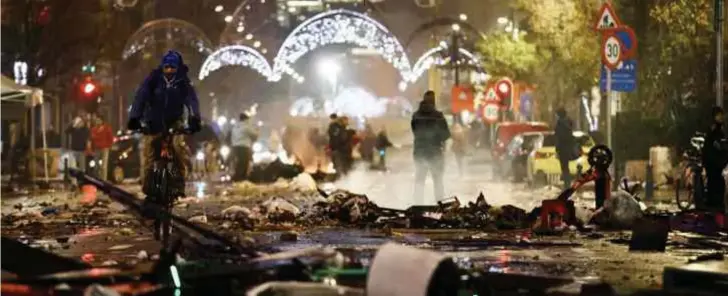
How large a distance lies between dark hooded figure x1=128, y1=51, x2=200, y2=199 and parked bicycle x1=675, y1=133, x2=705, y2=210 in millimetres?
10548

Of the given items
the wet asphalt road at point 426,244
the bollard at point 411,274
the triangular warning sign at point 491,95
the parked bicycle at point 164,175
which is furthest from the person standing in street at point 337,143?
the bollard at point 411,274

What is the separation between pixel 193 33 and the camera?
2670 inches

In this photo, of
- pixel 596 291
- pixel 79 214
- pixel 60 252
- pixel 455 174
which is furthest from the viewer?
pixel 455 174

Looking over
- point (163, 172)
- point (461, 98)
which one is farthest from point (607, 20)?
point (461, 98)

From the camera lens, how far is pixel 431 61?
59.9 meters

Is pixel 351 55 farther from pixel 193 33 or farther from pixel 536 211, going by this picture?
pixel 536 211

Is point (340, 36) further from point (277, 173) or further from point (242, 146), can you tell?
point (277, 173)

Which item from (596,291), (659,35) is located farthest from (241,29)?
(596,291)

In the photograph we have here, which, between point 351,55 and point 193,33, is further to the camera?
point 351,55

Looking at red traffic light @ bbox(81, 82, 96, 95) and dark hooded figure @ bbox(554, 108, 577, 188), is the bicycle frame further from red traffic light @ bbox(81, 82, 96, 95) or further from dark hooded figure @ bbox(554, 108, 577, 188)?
red traffic light @ bbox(81, 82, 96, 95)

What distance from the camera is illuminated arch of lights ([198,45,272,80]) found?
59.3 metres

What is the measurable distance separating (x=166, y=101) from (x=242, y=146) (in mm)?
23671

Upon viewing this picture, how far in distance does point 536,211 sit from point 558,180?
18.9 m

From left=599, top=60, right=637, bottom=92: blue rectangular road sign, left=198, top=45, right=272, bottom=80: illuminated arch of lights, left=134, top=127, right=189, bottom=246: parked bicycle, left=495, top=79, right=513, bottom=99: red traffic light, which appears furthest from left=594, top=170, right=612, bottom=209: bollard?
left=198, top=45, right=272, bottom=80: illuminated arch of lights
